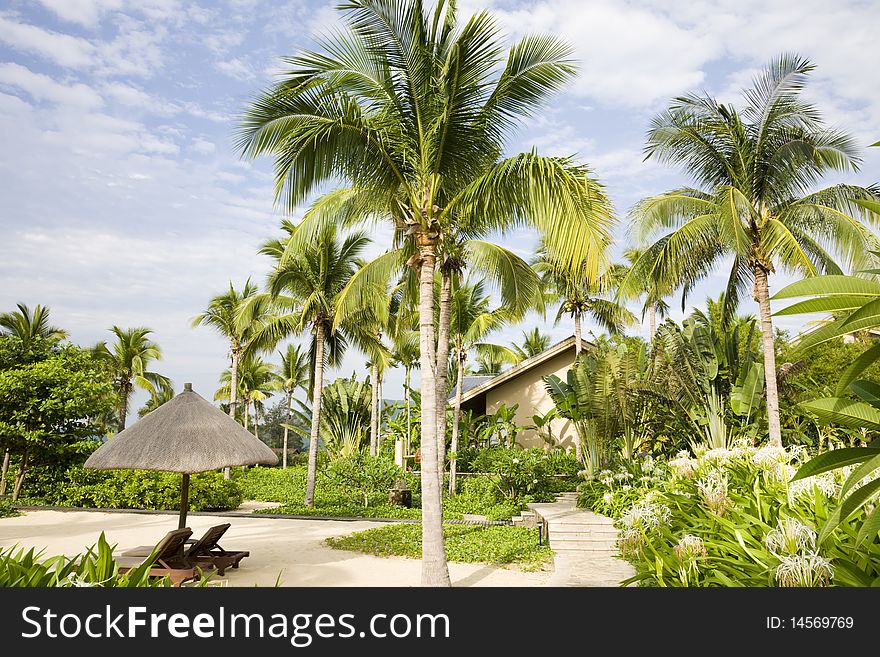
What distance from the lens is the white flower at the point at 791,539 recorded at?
4344 millimetres

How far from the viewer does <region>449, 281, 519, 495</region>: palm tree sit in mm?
19297

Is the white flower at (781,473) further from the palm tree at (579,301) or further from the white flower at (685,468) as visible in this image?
the palm tree at (579,301)

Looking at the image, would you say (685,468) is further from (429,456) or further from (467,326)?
(467,326)

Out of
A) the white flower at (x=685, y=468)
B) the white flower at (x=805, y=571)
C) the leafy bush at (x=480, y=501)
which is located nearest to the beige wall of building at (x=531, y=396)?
the leafy bush at (x=480, y=501)

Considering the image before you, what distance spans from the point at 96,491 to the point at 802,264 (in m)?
19.1

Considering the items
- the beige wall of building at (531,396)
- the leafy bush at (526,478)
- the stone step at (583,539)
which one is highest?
the beige wall of building at (531,396)

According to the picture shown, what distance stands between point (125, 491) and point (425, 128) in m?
14.8

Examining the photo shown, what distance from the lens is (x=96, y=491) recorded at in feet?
57.4

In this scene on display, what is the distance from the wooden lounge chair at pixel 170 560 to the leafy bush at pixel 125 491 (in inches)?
387

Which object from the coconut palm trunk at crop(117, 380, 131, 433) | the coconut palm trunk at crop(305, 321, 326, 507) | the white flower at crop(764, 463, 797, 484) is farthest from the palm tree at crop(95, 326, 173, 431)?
the white flower at crop(764, 463, 797, 484)

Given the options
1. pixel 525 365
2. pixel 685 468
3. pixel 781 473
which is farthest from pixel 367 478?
pixel 781 473

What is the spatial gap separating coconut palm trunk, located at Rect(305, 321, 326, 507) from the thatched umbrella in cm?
850

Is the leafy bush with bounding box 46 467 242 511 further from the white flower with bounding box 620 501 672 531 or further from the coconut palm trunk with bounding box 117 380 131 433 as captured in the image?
the coconut palm trunk with bounding box 117 380 131 433
